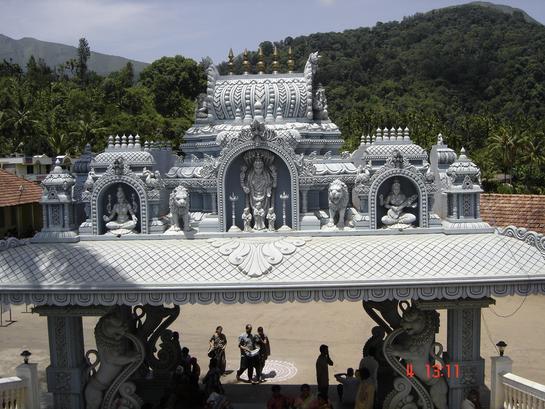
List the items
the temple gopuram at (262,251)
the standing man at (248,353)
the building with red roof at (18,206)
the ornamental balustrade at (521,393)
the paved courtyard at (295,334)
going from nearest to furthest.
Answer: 1. the ornamental balustrade at (521,393)
2. the temple gopuram at (262,251)
3. the standing man at (248,353)
4. the paved courtyard at (295,334)
5. the building with red roof at (18,206)

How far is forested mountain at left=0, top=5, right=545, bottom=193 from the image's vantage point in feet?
133

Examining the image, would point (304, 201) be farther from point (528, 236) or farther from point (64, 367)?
point (64, 367)

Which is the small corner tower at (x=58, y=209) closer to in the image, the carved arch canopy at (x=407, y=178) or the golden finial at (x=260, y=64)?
the golden finial at (x=260, y=64)

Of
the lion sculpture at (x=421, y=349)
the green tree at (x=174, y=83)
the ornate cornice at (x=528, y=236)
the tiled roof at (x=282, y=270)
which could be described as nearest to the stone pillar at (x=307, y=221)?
the tiled roof at (x=282, y=270)

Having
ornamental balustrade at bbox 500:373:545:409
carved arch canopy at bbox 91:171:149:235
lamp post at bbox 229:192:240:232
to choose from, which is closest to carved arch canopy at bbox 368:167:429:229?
lamp post at bbox 229:192:240:232

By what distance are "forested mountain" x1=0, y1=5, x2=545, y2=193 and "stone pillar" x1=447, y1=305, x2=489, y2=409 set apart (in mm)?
7323

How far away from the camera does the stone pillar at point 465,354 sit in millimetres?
9734

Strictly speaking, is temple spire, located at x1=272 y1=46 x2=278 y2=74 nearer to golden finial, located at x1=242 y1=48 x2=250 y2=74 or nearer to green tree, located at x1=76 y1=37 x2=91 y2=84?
golden finial, located at x1=242 y1=48 x2=250 y2=74

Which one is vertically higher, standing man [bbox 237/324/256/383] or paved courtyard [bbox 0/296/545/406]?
standing man [bbox 237/324/256/383]

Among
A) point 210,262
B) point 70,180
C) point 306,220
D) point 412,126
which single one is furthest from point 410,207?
point 412,126

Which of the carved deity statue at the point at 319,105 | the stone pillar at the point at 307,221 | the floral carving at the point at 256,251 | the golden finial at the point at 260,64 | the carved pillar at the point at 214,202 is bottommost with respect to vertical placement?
the floral carving at the point at 256,251

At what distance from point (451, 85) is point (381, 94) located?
51.2 feet

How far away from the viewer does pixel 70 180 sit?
10570 millimetres

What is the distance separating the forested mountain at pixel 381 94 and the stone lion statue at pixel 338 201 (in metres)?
4.47
